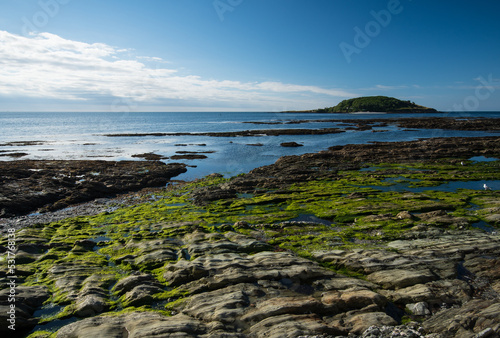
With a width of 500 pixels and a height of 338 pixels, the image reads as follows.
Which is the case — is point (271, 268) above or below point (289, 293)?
above

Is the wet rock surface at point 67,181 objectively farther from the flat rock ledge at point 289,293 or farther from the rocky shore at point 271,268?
the flat rock ledge at point 289,293

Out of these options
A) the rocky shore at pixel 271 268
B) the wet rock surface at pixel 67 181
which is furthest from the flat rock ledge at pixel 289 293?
the wet rock surface at pixel 67 181

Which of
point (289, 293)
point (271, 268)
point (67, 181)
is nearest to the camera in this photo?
point (289, 293)

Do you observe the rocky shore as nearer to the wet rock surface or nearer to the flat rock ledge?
the flat rock ledge

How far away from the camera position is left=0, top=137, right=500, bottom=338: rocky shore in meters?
10.9

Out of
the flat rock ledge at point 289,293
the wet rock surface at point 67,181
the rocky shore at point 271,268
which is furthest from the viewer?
the wet rock surface at point 67,181

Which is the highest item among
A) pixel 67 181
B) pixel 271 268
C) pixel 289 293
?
pixel 67 181

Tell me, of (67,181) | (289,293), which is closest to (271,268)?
(289,293)

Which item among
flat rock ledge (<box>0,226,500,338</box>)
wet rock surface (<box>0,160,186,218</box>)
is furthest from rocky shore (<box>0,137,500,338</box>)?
wet rock surface (<box>0,160,186,218</box>)

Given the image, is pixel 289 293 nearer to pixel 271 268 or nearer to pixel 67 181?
pixel 271 268

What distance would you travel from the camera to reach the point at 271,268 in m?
14.8

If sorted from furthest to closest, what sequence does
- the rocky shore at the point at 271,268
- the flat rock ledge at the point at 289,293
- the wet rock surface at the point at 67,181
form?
the wet rock surface at the point at 67,181 → the rocky shore at the point at 271,268 → the flat rock ledge at the point at 289,293

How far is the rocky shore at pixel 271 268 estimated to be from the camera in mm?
10875

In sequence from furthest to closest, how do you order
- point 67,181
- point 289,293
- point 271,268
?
point 67,181
point 271,268
point 289,293
